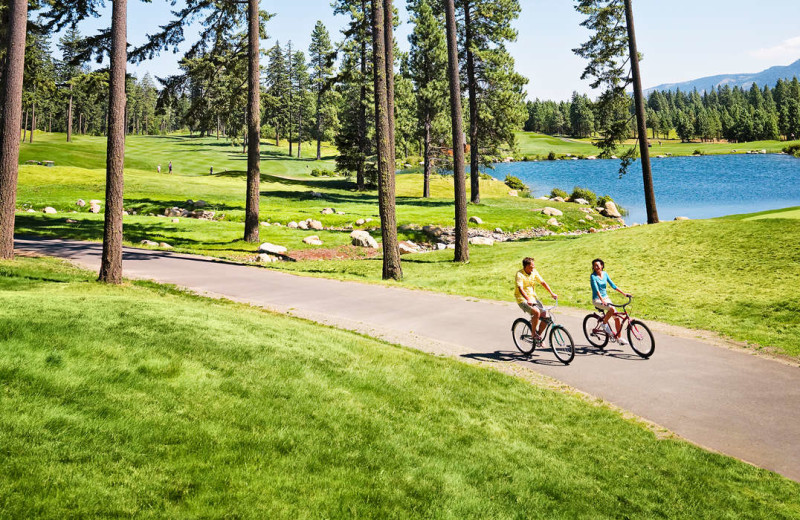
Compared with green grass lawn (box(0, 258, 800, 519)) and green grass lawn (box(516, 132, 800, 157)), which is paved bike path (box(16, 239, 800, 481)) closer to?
green grass lawn (box(0, 258, 800, 519))

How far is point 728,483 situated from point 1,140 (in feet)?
66.6

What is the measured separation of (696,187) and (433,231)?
49.1 meters

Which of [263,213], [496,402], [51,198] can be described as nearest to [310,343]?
[496,402]

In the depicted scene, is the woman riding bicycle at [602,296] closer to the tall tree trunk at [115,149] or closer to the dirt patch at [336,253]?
the tall tree trunk at [115,149]

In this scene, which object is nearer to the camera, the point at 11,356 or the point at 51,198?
the point at 11,356

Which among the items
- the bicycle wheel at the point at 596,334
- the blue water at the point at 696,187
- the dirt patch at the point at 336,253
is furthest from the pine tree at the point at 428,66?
the bicycle wheel at the point at 596,334

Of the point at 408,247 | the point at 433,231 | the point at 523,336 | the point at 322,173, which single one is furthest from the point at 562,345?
the point at 322,173

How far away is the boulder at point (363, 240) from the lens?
93.8 feet

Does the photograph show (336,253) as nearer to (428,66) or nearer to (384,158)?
(384,158)

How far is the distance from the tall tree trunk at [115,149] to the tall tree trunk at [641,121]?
23.0m

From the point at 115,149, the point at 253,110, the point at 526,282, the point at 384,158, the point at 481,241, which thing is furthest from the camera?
the point at 481,241

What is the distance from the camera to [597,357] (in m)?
11.4

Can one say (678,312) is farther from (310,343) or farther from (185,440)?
(185,440)

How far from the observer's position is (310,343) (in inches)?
396
